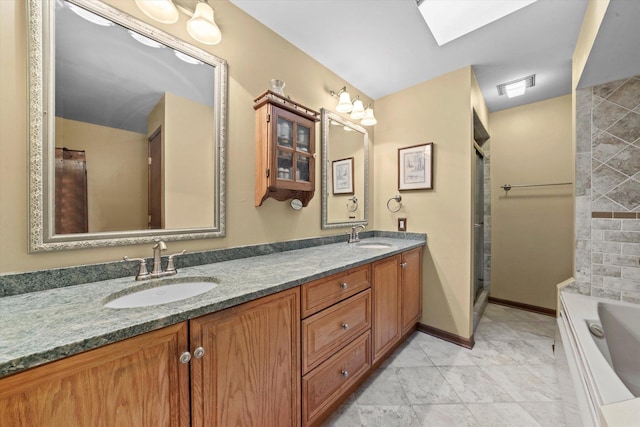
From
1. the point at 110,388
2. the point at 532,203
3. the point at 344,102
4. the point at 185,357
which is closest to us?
the point at 110,388

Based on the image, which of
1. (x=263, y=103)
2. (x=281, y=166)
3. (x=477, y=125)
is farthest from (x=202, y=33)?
(x=477, y=125)

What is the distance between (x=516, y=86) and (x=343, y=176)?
1.99 meters

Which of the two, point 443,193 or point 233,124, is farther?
point 443,193

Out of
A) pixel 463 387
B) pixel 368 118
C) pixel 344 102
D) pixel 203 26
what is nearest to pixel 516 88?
pixel 368 118

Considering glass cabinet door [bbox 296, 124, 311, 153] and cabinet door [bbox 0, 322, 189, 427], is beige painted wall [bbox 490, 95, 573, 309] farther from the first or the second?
cabinet door [bbox 0, 322, 189, 427]

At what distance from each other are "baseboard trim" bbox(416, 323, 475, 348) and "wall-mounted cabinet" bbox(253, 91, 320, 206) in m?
1.79

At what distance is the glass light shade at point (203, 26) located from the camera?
1.19 metres

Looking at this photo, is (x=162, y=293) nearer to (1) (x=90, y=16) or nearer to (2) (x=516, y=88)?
(1) (x=90, y=16)

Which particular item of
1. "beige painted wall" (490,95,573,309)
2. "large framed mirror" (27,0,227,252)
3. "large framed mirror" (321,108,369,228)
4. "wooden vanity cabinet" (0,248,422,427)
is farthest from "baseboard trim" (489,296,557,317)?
"large framed mirror" (27,0,227,252)

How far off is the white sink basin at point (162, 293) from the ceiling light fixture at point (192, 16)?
1241 mm

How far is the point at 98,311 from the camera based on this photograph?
2.36 feet

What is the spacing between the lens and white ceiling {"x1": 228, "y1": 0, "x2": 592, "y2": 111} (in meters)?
1.49

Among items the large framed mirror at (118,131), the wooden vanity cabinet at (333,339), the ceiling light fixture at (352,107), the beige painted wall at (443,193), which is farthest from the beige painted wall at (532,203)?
the large framed mirror at (118,131)

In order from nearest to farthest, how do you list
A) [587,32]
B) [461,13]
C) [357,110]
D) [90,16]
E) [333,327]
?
[90,16], [333,327], [587,32], [461,13], [357,110]
